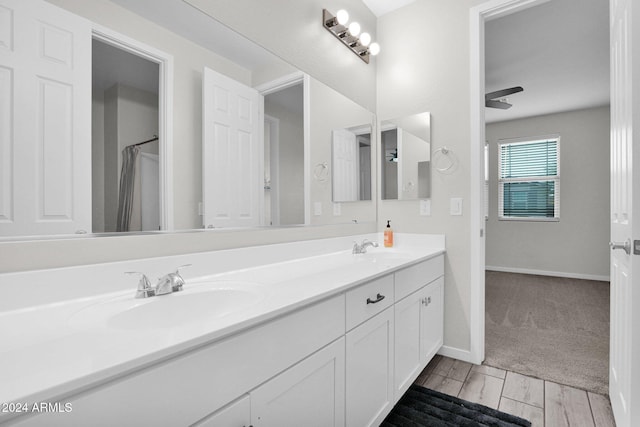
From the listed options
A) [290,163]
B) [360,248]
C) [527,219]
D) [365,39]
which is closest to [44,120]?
[290,163]

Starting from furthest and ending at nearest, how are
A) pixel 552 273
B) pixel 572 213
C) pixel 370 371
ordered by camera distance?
1. pixel 552 273
2. pixel 572 213
3. pixel 370 371

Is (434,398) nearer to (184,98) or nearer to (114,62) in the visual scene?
(184,98)

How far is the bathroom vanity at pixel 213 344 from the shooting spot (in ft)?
1.73

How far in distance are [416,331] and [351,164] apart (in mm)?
1187

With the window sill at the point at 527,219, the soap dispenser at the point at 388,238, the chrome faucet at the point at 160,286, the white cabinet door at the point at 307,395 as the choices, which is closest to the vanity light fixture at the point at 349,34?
the soap dispenser at the point at 388,238

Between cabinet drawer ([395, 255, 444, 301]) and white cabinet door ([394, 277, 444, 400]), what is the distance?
3 centimetres

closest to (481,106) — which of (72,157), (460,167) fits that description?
(460,167)

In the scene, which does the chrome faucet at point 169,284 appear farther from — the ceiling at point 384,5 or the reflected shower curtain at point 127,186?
the ceiling at point 384,5

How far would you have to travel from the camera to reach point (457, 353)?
217 centimetres

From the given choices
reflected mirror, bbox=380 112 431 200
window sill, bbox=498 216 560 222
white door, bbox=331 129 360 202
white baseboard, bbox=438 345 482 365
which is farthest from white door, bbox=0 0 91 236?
window sill, bbox=498 216 560 222

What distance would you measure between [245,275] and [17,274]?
2.27 ft

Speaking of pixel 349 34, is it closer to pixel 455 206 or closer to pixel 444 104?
pixel 444 104

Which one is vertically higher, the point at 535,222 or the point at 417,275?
the point at 535,222

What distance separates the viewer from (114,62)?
3.37ft
